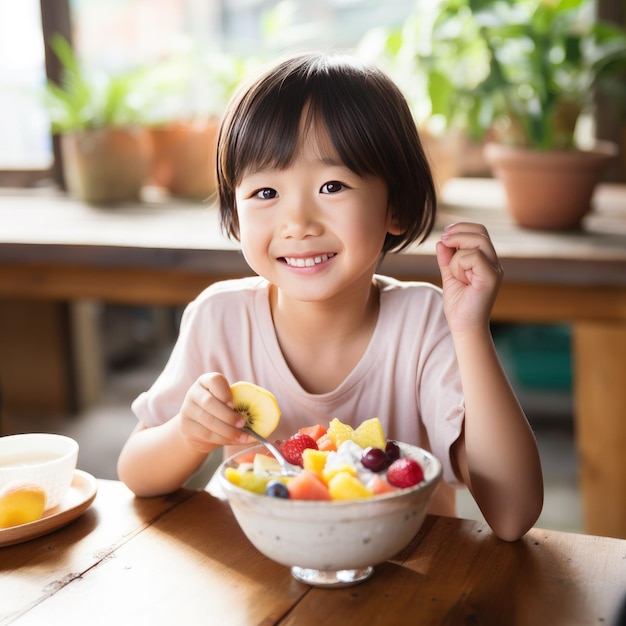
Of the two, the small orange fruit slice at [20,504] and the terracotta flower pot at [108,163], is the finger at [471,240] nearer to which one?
the small orange fruit slice at [20,504]

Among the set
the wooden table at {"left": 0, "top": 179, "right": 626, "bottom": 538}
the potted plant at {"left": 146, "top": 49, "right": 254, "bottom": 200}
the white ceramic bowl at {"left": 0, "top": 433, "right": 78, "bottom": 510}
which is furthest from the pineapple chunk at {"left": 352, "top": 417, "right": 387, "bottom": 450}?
the potted plant at {"left": 146, "top": 49, "right": 254, "bottom": 200}

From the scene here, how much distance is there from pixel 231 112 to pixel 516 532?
24.5 inches

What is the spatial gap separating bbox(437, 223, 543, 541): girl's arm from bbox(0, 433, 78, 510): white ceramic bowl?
1.53 feet

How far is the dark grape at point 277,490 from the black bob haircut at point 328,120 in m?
0.42

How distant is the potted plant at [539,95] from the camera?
84.4 inches

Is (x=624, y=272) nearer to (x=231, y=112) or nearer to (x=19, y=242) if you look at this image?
(x=231, y=112)

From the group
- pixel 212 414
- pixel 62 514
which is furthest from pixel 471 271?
pixel 62 514

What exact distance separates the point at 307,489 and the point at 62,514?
1.12 ft

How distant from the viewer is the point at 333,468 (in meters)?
0.84

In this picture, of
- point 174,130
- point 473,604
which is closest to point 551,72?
point 174,130

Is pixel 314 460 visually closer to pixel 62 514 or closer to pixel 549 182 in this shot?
pixel 62 514

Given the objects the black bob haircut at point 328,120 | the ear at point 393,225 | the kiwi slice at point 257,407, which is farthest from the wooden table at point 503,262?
the kiwi slice at point 257,407

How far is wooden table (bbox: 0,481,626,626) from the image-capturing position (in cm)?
82

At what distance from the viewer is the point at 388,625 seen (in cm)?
80
